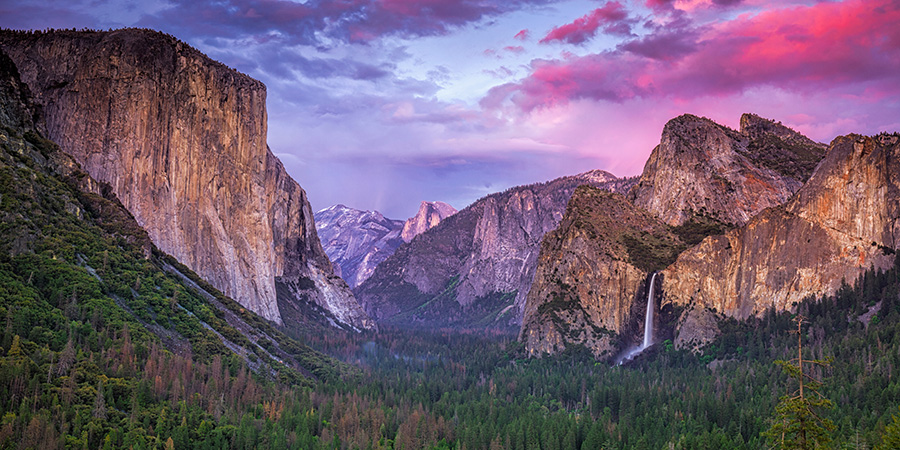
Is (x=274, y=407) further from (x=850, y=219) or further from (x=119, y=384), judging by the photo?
(x=850, y=219)

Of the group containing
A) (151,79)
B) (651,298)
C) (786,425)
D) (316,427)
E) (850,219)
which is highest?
(151,79)

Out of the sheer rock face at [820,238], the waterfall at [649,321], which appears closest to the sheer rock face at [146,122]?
the waterfall at [649,321]

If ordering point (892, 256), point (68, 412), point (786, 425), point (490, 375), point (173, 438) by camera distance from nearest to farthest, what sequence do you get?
point (786, 425)
point (68, 412)
point (173, 438)
point (892, 256)
point (490, 375)

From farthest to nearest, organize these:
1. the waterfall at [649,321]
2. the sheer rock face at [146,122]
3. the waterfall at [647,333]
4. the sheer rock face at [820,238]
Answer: the waterfall at [649,321] → the waterfall at [647,333] → the sheer rock face at [146,122] → the sheer rock face at [820,238]

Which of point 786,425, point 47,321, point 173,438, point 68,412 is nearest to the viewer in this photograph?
point 786,425

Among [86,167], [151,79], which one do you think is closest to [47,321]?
[86,167]

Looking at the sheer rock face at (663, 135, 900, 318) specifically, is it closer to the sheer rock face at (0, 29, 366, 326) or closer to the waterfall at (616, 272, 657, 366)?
the waterfall at (616, 272, 657, 366)

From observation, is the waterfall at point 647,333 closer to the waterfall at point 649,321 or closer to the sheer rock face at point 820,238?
the waterfall at point 649,321
